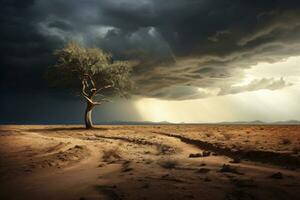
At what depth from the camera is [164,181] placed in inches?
392

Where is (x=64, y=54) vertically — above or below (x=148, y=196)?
above

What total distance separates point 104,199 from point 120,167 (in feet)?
17.0

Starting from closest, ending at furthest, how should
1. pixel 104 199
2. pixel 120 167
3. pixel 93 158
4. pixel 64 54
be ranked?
pixel 104 199 < pixel 120 167 < pixel 93 158 < pixel 64 54

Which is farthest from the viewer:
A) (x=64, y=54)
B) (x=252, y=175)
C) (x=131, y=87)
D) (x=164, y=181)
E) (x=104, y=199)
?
(x=131, y=87)

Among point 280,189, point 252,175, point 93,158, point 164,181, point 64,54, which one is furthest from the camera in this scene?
point 64,54

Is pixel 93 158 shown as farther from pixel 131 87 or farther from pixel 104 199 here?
pixel 131 87

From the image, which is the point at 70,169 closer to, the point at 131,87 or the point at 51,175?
the point at 51,175

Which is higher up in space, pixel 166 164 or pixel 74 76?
pixel 74 76

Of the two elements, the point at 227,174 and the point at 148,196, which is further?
the point at 227,174

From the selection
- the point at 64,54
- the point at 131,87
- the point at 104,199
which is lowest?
the point at 104,199

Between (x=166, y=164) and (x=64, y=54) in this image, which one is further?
(x=64, y=54)


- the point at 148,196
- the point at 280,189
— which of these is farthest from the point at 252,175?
the point at 148,196

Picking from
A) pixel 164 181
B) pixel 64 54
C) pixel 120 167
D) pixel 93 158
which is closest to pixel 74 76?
pixel 64 54

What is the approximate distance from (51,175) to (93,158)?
15.6 feet
